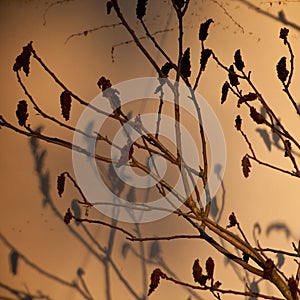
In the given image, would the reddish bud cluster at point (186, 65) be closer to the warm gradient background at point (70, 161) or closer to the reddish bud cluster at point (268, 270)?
the reddish bud cluster at point (268, 270)

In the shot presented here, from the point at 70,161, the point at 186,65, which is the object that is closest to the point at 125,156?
the point at 186,65

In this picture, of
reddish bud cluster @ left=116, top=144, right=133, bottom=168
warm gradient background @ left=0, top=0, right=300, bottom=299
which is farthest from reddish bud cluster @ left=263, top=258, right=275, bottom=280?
warm gradient background @ left=0, top=0, right=300, bottom=299

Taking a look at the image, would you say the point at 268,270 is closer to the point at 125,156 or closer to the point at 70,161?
the point at 125,156

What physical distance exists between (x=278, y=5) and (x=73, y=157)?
0.66 meters

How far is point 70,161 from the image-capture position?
55.3 inches

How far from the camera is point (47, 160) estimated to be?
1418 mm

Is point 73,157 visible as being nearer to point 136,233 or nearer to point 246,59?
point 136,233

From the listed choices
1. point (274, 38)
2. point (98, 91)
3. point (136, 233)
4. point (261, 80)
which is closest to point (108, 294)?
point (136, 233)

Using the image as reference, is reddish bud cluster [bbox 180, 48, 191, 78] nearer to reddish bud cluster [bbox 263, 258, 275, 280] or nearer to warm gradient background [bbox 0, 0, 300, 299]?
reddish bud cluster [bbox 263, 258, 275, 280]

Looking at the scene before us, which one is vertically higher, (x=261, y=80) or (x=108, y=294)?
(x=261, y=80)

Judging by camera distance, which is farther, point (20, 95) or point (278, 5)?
point (20, 95)

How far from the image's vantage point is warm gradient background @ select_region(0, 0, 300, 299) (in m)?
1.31

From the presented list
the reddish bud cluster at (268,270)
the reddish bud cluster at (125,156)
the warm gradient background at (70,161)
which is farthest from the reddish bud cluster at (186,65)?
the warm gradient background at (70,161)

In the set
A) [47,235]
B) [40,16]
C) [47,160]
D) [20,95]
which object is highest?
[40,16]
